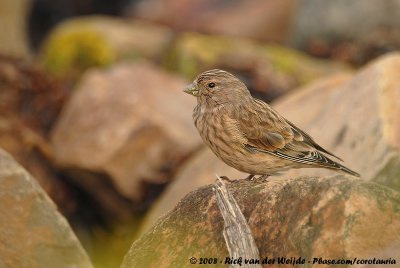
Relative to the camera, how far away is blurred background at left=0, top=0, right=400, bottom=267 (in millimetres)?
10406

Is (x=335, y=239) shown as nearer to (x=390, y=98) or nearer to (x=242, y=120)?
(x=242, y=120)

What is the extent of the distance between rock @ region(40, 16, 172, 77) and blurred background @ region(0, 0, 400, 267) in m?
0.02

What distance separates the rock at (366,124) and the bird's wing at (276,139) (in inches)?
19.6

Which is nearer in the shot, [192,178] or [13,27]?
[192,178]

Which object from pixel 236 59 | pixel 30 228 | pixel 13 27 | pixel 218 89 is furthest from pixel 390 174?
pixel 13 27

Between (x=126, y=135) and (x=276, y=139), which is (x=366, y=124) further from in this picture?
(x=126, y=135)

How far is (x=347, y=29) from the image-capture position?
50.6 feet

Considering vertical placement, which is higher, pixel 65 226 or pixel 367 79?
pixel 367 79

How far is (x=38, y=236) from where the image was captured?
6.57m

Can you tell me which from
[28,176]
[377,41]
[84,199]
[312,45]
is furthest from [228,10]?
[28,176]

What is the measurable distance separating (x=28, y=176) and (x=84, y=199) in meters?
4.45

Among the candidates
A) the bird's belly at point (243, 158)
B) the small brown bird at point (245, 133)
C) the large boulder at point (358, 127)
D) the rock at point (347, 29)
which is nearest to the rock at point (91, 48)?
the rock at point (347, 29)

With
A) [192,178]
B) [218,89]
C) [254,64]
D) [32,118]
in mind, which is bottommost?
[192,178]

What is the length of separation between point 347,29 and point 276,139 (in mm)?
8577
